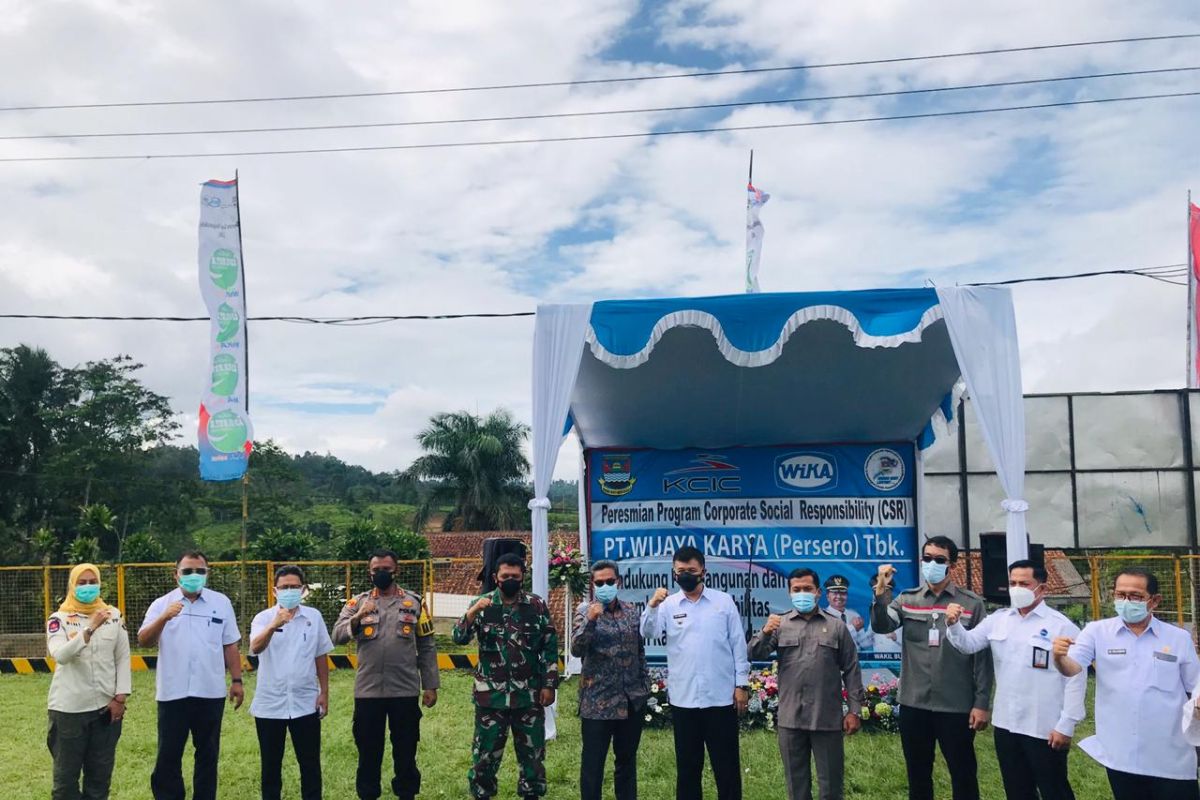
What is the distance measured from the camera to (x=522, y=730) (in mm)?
4871

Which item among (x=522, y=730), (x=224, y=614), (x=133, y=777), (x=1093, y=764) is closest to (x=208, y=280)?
(x=133, y=777)

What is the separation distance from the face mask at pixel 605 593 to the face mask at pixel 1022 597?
6.48 feet

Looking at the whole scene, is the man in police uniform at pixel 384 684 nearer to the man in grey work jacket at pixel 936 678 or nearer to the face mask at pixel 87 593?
the face mask at pixel 87 593

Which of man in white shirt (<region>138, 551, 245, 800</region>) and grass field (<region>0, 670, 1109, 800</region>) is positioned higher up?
man in white shirt (<region>138, 551, 245, 800</region>)

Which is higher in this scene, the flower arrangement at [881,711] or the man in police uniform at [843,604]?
the man in police uniform at [843,604]

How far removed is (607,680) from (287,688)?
1.67 meters

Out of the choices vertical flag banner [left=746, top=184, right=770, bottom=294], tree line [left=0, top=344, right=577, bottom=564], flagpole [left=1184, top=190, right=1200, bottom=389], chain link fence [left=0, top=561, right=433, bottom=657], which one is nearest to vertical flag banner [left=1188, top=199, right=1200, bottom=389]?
flagpole [left=1184, top=190, right=1200, bottom=389]

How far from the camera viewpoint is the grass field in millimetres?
5738

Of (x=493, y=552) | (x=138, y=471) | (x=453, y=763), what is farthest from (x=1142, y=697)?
(x=138, y=471)

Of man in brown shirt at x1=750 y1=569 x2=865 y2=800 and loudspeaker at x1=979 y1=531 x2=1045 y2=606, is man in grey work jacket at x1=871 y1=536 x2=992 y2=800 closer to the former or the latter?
man in brown shirt at x1=750 y1=569 x2=865 y2=800

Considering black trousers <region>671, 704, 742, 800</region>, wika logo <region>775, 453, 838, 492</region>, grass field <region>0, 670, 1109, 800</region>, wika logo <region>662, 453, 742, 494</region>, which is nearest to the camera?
black trousers <region>671, 704, 742, 800</region>

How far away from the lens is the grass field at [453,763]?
5.74 meters

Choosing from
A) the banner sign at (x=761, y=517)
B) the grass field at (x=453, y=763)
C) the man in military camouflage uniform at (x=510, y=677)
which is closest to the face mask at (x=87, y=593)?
the grass field at (x=453, y=763)

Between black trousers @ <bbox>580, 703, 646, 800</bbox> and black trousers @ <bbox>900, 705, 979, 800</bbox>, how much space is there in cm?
138
